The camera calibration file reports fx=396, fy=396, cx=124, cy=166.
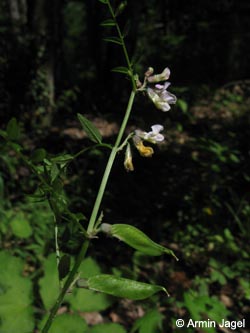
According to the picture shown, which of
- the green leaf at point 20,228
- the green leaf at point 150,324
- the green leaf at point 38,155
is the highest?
the green leaf at point 38,155

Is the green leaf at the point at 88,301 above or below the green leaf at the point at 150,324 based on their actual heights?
above

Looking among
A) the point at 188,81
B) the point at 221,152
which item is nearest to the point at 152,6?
the point at 188,81

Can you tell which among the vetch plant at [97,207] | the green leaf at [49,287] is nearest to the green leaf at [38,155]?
the vetch plant at [97,207]

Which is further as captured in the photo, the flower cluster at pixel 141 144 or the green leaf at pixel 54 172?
the flower cluster at pixel 141 144

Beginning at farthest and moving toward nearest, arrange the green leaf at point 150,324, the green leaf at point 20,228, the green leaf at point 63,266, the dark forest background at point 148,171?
the dark forest background at point 148,171, the green leaf at point 20,228, the green leaf at point 150,324, the green leaf at point 63,266

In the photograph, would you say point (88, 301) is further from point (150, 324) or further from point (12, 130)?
point (12, 130)

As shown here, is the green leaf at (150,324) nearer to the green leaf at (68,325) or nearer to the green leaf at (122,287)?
the green leaf at (68,325)

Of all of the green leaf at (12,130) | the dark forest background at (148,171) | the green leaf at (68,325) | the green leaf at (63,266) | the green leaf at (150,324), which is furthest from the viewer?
the dark forest background at (148,171)
